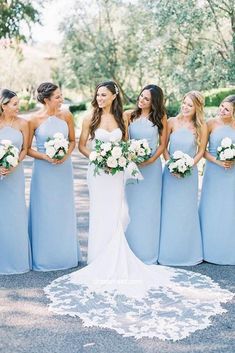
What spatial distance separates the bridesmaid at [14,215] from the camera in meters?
6.25

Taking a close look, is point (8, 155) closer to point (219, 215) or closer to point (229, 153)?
point (229, 153)

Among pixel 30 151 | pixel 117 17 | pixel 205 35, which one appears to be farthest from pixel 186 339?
pixel 117 17

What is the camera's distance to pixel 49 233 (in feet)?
21.3

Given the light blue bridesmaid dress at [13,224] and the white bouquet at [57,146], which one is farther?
the light blue bridesmaid dress at [13,224]

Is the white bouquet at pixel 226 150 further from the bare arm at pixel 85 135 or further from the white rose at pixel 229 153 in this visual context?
the bare arm at pixel 85 135

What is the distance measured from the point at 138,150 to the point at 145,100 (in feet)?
2.22

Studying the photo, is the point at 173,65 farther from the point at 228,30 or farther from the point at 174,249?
the point at 174,249

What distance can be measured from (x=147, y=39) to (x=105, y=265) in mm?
16437

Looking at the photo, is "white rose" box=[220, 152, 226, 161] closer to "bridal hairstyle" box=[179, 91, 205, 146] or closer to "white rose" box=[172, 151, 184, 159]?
"bridal hairstyle" box=[179, 91, 205, 146]

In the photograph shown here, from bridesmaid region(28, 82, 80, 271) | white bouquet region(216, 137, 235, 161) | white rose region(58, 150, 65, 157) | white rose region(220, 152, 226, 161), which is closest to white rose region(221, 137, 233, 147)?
white bouquet region(216, 137, 235, 161)

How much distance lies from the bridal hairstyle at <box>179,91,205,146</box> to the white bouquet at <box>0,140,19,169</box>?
2272 millimetres

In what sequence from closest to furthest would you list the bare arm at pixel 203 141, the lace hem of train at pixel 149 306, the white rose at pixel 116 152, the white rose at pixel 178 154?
the lace hem of train at pixel 149 306 → the white rose at pixel 116 152 → the white rose at pixel 178 154 → the bare arm at pixel 203 141

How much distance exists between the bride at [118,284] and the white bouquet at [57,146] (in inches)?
13.3

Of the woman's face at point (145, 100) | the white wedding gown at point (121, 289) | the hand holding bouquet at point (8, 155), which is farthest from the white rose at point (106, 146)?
the hand holding bouquet at point (8, 155)
